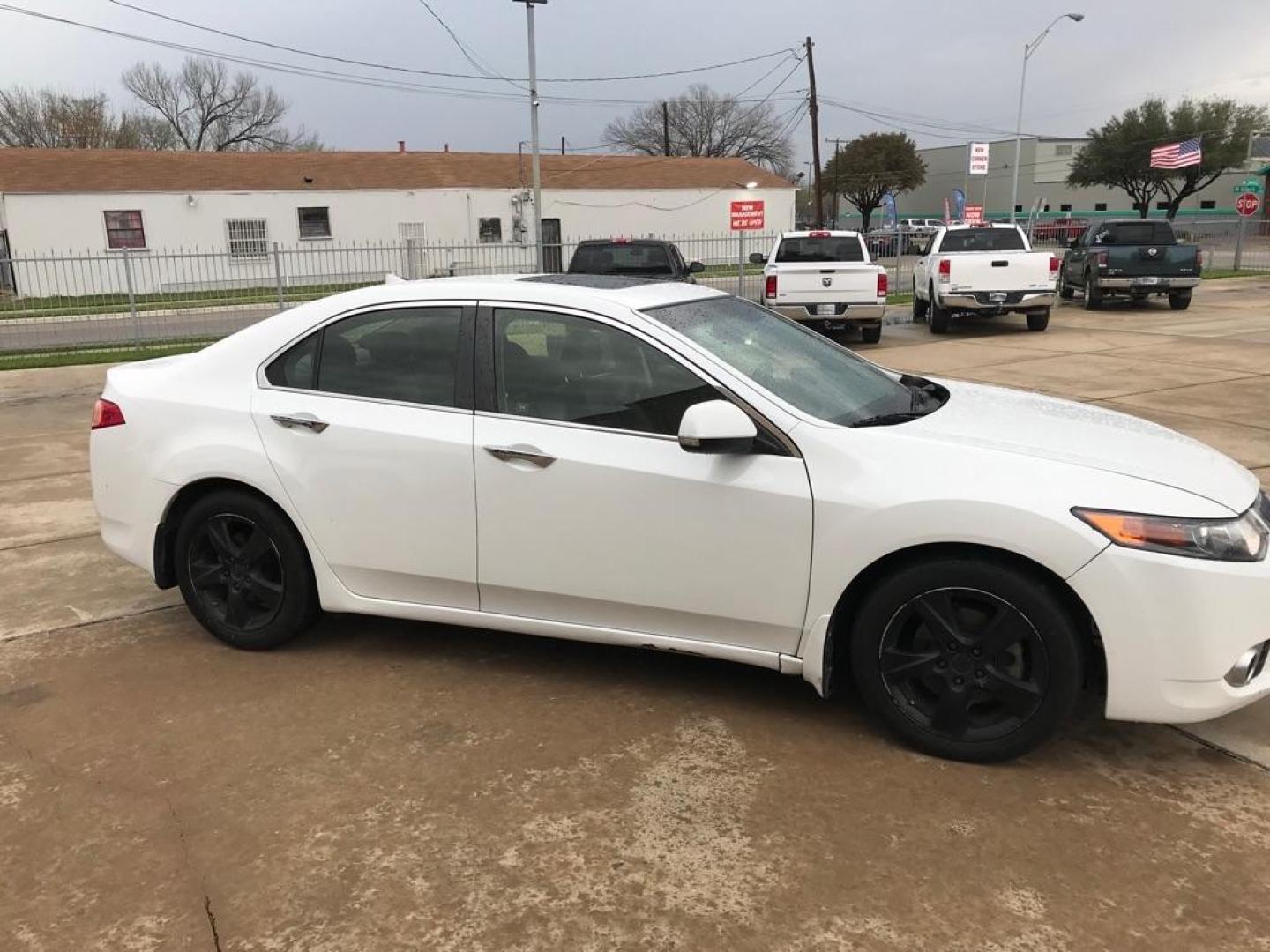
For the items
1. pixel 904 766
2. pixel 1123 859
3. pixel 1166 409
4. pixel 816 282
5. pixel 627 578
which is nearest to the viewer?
pixel 1123 859

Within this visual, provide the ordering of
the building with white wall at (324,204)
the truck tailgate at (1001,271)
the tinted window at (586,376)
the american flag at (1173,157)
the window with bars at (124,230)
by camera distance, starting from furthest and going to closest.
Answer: the american flag at (1173,157)
the window with bars at (124,230)
the building with white wall at (324,204)
the truck tailgate at (1001,271)
the tinted window at (586,376)

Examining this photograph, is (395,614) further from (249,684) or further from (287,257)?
(287,257)

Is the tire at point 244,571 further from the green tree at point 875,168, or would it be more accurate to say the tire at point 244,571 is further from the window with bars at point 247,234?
the green tree at point 875,168

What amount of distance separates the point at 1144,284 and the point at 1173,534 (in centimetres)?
1849

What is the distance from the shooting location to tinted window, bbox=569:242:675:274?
1466cm

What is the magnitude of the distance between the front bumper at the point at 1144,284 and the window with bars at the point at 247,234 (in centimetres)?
2603

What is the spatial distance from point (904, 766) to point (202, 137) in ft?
219

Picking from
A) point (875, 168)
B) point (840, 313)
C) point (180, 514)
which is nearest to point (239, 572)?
point (180, 514)

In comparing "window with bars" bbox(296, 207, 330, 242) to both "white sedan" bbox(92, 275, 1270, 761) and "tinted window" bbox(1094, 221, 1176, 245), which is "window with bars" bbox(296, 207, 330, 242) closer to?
"tinted window" bbox(1094, 221, 1176, 245)

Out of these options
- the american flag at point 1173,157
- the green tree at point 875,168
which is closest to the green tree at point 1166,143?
the green tree at point 875,168

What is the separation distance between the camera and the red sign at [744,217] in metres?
24.4

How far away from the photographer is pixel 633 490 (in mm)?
3443

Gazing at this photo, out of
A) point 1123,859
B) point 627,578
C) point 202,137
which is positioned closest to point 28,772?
point 627,578

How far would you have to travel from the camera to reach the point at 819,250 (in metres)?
15.5
